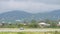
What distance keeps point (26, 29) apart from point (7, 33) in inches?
16.5

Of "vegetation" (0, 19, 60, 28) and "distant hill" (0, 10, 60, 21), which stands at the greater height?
"distant hill" (0, 10, 60, 21)

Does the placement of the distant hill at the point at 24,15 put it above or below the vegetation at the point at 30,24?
above

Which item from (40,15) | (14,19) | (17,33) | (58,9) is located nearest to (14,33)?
(17,33)

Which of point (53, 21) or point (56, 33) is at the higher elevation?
point (53, 21)

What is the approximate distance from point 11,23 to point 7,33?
0.24 metres

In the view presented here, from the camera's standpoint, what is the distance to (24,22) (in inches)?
154

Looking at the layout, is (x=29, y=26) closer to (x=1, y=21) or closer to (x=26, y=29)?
(x=26, y=29)

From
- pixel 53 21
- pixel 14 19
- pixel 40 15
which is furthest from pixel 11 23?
pixel 53 21

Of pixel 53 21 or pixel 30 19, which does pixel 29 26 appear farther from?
pixel 53 21

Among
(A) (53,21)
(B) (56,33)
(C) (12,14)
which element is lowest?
(B) (56,33)

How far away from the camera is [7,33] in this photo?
3.83m

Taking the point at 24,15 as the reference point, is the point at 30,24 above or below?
below

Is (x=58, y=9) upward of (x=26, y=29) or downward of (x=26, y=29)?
upward

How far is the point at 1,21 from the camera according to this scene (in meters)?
3.92
